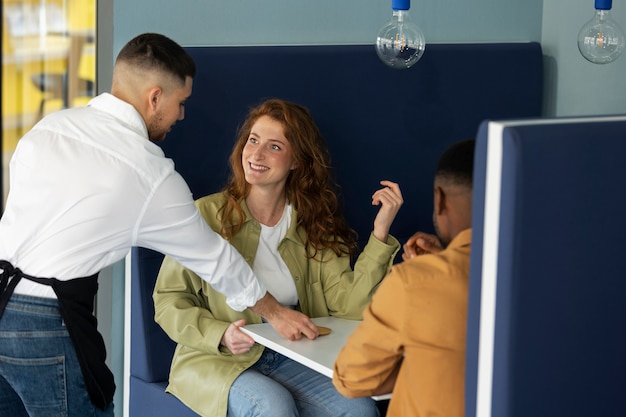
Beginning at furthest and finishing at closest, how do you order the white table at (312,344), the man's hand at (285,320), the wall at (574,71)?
the wall at (574,71)
the man's hand at (285,320)
the white table at (312,344)

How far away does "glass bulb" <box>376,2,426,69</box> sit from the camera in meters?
2.52

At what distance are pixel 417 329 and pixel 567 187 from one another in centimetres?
33

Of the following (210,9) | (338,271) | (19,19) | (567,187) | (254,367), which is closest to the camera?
(567,187)

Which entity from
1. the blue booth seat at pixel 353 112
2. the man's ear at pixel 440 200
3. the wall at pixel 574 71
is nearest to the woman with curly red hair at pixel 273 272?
the blue booth seat at pixel 353 112

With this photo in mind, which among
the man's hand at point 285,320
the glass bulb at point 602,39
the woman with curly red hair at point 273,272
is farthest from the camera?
the glass bulb at point 602,39

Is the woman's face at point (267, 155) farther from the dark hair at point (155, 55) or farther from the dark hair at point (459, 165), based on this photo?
the dark hair at point (459, 165)

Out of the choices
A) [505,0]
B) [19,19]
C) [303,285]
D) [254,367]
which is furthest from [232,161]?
[505,0]

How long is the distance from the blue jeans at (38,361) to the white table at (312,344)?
39cm

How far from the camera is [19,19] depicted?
2.89 metres

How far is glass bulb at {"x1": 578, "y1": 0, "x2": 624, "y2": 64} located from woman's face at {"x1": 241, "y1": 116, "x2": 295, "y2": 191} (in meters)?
0.91

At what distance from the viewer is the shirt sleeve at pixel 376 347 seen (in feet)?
5.26

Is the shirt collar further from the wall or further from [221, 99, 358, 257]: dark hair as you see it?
the wall

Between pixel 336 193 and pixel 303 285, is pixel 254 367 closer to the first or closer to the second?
pixel 303 285

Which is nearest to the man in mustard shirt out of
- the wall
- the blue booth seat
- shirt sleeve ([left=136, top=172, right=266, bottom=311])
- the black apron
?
shirt sleeve ([left=136, top=172, right=266, bottom=311])
